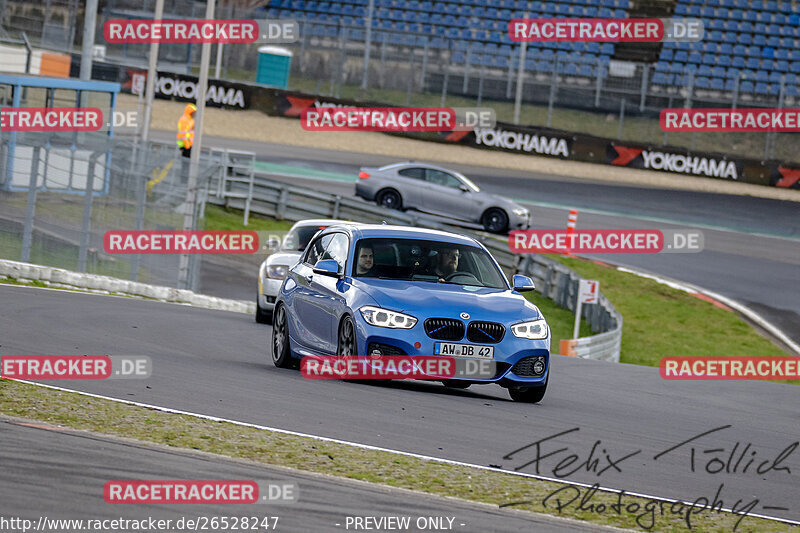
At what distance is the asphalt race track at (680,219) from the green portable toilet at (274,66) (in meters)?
4.21

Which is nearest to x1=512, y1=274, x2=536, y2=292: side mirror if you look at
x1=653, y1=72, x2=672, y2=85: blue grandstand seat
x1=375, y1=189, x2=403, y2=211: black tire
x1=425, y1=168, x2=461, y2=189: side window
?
x1=425, y1=168, x2=461, y2=189: side window

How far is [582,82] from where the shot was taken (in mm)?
45938

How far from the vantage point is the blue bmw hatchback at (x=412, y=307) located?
418 inches

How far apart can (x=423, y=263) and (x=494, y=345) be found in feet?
4.29

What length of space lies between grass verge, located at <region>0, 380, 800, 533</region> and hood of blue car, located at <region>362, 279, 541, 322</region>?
2.62 m

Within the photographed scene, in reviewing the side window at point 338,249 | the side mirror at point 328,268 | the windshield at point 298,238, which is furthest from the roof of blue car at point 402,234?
the windshield at point 298,238

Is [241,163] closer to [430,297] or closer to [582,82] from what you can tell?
[582,82]

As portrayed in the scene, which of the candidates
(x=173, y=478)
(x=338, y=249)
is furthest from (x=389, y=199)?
(x=173, y=478)

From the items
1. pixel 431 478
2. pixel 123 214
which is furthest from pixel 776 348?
pixel 431 478

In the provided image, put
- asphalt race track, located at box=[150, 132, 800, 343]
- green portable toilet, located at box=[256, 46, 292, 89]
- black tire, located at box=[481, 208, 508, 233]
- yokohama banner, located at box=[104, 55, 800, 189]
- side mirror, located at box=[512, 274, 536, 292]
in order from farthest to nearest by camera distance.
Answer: green portable toilet, located at box=[256, 46, 292, 89] < yokohama banner, located at box=[104, 55, 800, 189] < black tire, located at box=[481, 208, 508, 233] < asphalt race track, located at box=[150, 132, 800, 343] < side mirror, located at box=[512, 274, 536, 292]

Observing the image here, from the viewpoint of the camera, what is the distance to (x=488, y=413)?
400 inches

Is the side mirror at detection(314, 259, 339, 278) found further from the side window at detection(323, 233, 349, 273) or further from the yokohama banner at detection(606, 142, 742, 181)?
the yokohama banner at detection(606, 142, 742, 181)

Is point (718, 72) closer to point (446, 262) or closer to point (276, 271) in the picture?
point (276, 271)

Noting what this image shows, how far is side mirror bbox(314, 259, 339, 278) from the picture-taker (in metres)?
11.4
